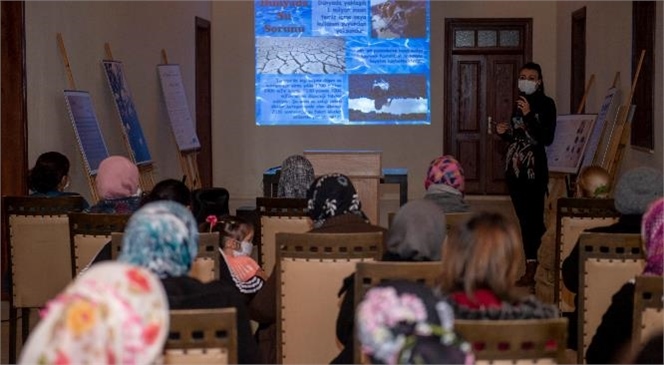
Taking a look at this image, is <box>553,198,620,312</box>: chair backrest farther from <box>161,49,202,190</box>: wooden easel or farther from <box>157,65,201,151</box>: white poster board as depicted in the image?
<box>157,65,201,151</box>: white poster board

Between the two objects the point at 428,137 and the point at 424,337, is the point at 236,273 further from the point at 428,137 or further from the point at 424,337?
the point at 428,137

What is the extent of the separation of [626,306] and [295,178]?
3109mm

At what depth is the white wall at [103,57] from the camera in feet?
26.8

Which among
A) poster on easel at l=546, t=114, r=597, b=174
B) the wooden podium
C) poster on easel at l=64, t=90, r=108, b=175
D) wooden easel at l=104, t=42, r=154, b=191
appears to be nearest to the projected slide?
poster on easel at l=546, t=114, r=597, b=174

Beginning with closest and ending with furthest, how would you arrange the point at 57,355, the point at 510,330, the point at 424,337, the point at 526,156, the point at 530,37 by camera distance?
1. the point at 57,355
2. the point at 424,337
3. the point at 510,330
4. the point at 526,156
5. the point at 530,37

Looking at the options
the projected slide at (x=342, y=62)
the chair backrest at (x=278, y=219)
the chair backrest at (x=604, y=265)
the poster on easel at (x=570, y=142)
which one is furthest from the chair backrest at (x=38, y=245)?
the projected slide at (x=342, y=62)

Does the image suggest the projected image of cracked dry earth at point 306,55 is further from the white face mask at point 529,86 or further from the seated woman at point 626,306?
the seated woman at point 626,306

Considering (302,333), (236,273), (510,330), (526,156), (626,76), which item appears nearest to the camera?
(510,330)

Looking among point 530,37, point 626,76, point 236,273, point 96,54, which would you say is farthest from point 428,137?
point 236,273

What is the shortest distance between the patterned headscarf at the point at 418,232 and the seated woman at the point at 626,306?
61cm

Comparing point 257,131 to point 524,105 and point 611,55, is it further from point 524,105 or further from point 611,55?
point 524,105

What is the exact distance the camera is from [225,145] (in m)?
14.7

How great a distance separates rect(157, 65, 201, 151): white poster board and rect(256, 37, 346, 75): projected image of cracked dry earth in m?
2.43

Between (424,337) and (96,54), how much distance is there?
7.67m
